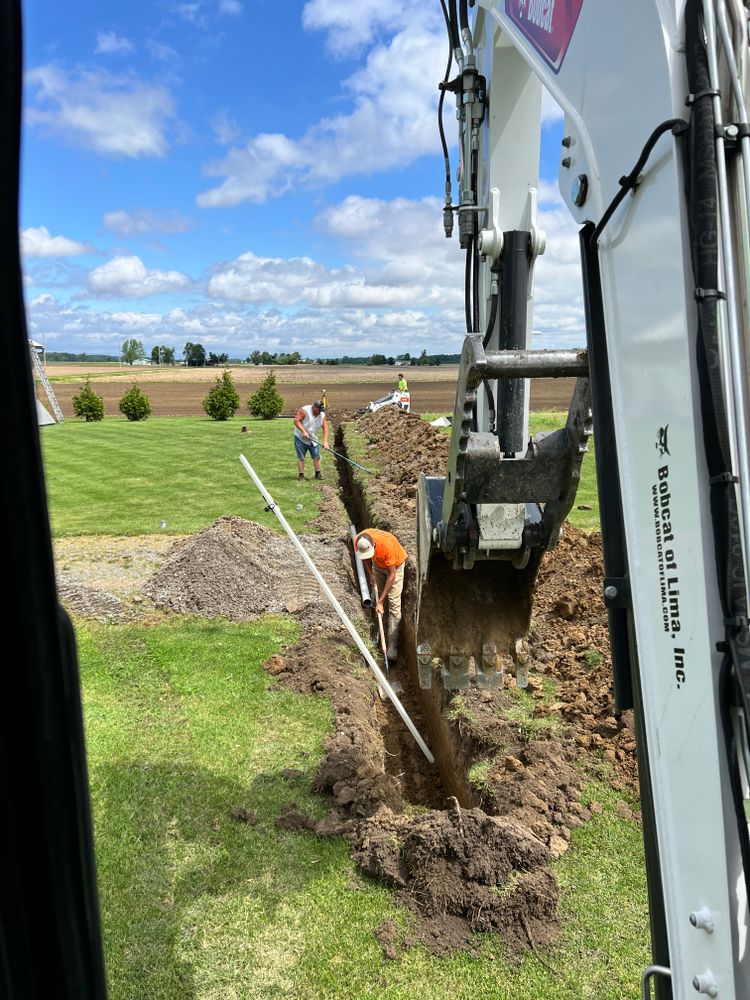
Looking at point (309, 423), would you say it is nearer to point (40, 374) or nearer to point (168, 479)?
point (168, 479)

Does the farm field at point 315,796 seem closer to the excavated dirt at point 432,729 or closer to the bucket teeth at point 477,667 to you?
the excavated dirt at point 432,729

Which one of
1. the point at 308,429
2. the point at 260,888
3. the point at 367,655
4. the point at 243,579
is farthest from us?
the point at 308,429

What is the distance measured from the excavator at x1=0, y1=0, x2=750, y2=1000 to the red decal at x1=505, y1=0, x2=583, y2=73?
0.04ft

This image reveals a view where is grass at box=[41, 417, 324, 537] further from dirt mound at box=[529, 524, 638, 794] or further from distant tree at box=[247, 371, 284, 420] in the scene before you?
dirt mound at box=[529, 524, 638, 794]

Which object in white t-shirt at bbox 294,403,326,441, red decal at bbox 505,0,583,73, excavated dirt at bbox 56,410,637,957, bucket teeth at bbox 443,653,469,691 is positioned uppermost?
red decal at bbox 505,0,583,73

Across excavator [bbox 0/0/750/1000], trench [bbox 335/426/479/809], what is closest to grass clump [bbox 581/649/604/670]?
trench [bbox 335/426/479/809]

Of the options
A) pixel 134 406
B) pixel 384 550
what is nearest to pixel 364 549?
pixel 384 550

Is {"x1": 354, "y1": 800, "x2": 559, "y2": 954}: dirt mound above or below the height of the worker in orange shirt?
below

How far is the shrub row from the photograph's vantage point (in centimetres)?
3111

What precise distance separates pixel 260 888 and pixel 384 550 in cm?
406

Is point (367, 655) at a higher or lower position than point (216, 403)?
lower

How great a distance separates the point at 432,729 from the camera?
7383mm

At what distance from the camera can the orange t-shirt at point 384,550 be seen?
7828 mm

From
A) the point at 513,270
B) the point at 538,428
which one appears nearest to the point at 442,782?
the point at 513,270
